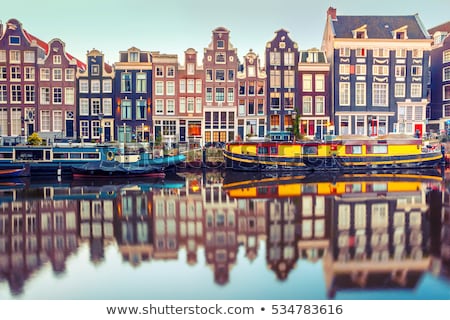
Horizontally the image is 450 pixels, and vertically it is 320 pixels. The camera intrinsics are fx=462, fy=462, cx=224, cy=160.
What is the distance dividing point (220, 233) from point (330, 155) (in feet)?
44.7

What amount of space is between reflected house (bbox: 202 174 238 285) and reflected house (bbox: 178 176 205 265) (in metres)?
0.15

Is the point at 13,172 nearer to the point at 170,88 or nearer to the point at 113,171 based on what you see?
the point at 113,171

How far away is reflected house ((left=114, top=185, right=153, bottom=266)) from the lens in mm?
8078

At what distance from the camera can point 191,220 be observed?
10852 millimetres

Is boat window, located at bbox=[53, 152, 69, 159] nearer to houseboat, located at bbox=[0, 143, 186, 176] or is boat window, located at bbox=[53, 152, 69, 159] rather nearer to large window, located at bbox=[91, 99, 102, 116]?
houseboat, located at bbox=[0, 143, 186, 176]

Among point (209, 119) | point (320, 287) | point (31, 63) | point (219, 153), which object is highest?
point (31, 63)

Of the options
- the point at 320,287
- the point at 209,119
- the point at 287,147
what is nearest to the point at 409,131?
the point at 287,147

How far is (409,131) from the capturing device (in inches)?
1107

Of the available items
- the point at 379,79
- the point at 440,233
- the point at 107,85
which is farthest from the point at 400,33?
the point at 440,233

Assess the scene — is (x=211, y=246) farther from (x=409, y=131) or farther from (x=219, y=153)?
(x=409, y=131)

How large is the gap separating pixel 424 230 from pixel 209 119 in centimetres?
1956

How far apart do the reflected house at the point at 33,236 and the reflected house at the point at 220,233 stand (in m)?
2.46

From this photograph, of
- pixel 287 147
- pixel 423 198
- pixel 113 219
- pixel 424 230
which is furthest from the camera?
pixel 287 147

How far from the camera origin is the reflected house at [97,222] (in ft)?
27.9
